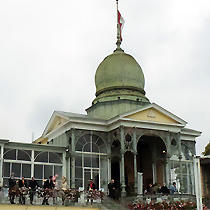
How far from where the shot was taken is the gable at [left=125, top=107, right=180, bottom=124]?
3797 centimetres

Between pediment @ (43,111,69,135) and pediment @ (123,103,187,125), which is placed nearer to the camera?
pediment @ (123,103,187,125)

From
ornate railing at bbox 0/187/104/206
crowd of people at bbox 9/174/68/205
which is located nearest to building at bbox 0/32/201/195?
ornate railing at bbox 0/187/104/206

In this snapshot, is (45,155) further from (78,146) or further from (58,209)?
(58,209)

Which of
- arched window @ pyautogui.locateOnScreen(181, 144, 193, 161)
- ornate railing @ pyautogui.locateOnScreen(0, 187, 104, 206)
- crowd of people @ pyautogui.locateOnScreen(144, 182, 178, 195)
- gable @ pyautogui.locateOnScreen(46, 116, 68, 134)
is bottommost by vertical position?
ornate railing @ pyautogui.locateOnScreen(0, 187, 104, 206)

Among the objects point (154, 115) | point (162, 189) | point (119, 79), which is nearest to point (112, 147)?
point (154, 115)

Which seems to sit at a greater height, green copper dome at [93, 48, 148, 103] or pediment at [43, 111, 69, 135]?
green copper dome at [93, 48, 148, 103]

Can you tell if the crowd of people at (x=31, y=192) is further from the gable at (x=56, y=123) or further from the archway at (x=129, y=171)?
the archway at (x=129, y=171)

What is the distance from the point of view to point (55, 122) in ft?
134

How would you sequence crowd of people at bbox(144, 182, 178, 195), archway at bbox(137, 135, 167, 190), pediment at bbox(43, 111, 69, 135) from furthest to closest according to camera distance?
1. archway at bbox(137, 135, 167, 190)
2. pediment at bbox(43, 111, 69, 135)
3. crowd of people at bbox(144, 182, 178, 195)

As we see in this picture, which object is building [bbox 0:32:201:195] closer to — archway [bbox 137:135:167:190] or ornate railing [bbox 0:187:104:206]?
archway [bbox 137:135:167:190]

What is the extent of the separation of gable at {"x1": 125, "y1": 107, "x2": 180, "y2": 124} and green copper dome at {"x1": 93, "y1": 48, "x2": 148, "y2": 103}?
174 inches

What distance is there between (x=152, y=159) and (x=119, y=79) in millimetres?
7915

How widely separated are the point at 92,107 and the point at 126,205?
1398 centimetres

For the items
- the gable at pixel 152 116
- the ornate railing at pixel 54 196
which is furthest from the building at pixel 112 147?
the ornate railing at pixel 54 196
